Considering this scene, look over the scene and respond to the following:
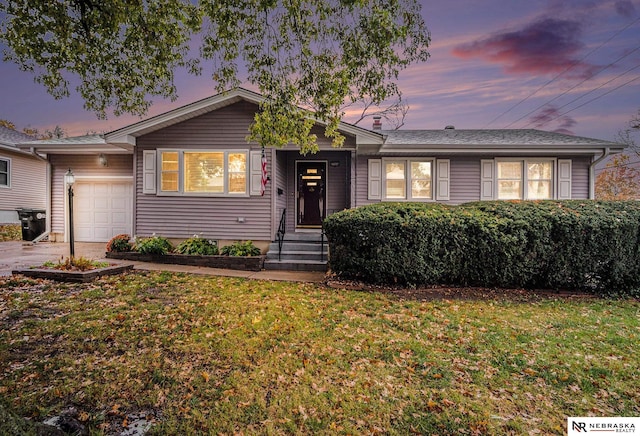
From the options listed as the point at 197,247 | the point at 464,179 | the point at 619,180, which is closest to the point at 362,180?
the point at 464,179

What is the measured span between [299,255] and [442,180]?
5441 millimetres

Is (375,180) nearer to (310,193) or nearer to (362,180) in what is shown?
(362,180)

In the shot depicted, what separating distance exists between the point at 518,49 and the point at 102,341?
13.6 m

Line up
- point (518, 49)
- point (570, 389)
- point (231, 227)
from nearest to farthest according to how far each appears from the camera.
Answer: point (570, 389) → point (231, 227) → point (518, 49)

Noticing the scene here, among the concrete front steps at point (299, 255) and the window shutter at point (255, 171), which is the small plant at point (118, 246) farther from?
the concrete front steps at point (299, 255)

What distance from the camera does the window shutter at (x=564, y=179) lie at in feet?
33.6

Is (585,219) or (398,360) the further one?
(585,219)

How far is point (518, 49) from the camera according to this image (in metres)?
10.6

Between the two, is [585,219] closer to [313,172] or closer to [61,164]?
[313,172]

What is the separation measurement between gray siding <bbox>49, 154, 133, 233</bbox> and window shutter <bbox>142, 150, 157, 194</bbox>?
189 cm

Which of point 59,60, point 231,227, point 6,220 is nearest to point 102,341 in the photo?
point 59,60

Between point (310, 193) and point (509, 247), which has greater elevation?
point (310, 193)

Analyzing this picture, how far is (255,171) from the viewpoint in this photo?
31.0 ft

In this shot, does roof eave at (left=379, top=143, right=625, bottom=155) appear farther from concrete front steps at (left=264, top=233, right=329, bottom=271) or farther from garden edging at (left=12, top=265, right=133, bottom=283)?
garden edging at (left=12, top=265, right=133, bottom=283)
